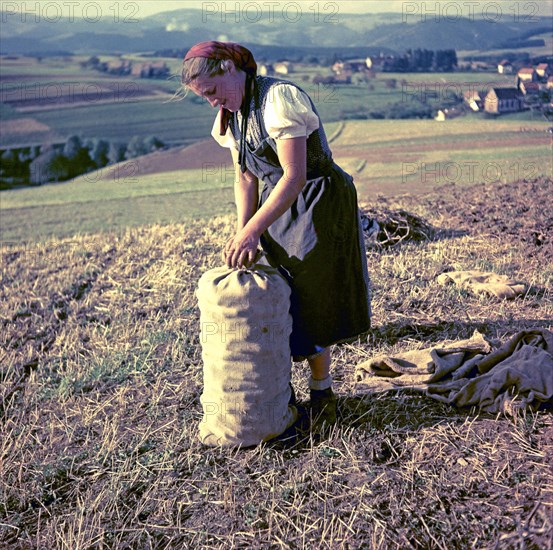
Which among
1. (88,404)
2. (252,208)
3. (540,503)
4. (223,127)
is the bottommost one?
(88,404)

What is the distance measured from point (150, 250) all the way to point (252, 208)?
4168 millimetres

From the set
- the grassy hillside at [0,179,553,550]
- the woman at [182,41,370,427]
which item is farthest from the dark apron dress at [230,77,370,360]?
the grassy hillside at [0,179,553,550]

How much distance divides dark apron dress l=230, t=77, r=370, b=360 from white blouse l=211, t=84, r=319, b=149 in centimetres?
9

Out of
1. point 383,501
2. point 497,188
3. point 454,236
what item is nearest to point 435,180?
point 497,188

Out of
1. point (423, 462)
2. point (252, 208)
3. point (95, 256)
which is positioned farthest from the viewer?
point (95, 256)

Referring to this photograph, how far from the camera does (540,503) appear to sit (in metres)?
2.51

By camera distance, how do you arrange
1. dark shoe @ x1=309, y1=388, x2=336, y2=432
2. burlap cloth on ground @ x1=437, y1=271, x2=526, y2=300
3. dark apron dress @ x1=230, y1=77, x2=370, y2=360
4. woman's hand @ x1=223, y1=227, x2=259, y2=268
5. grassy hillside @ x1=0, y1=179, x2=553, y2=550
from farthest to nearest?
burlap cloth on ground @ x1=437, y1=271, x2=526, y2=300, dark shoe @ x1=309, y1=388, x2=336, y2=432, dark apron dress @ x1=230, y1=77, x2=370, y2=360, woman's hand @ x1=223, y1=227, x2=259, y2=268, grassy hillside @ x1=0, y1=179, x2=553, y2=550

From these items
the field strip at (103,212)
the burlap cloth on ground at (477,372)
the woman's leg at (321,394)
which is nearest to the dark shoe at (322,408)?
the woman's leg at (321,394)

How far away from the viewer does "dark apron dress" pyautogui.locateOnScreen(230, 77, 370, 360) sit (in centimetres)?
292

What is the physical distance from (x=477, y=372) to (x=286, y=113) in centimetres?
175

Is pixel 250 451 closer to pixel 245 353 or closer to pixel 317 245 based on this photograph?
pixel 245 353

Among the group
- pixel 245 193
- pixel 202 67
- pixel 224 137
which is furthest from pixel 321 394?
pixel 202 67

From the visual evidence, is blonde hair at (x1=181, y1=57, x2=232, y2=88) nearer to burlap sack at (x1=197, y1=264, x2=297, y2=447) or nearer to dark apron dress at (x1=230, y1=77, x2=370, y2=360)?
dark apron dress at (x1=230, y1=77, x2=370, y2=360)

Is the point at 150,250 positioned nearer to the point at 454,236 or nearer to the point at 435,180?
the point at 454,236
